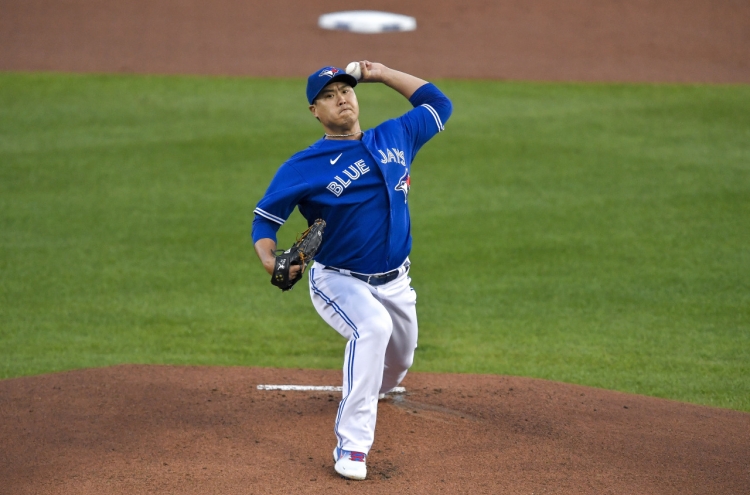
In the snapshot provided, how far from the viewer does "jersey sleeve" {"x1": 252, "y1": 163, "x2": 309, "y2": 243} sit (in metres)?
4.71

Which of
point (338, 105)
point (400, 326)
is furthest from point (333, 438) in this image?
point (338, 105)

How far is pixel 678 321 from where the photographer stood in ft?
26.0

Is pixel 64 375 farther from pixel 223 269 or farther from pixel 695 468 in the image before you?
pixel 695 468

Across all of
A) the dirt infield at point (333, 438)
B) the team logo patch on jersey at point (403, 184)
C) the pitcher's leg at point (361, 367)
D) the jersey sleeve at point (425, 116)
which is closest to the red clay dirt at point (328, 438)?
the dirt infield at point (333, 438)

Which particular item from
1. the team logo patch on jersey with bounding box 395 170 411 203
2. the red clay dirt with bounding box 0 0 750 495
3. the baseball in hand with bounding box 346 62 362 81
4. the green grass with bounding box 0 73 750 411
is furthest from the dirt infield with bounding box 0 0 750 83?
the team logo patch on jersey with bounding box 395 170 411 203

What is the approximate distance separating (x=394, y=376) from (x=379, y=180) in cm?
124

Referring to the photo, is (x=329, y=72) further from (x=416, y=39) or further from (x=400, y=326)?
(x=416, y=39)

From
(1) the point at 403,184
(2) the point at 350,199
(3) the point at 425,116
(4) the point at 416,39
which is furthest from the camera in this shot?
(4) the point at 416,39

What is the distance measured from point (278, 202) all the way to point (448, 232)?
5.64 m

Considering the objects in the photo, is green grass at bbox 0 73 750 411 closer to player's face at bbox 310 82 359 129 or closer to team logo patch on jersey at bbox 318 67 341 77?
player's face at bbox 310 82 359 129

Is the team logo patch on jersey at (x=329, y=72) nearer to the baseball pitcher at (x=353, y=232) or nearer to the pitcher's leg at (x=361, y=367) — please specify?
the baseball pitcher at (x=353, y=232)

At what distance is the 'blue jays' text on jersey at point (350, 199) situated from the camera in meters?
4.76

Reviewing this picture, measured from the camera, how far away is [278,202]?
471 centimetres

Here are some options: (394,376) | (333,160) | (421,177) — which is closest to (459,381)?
(394,376)
